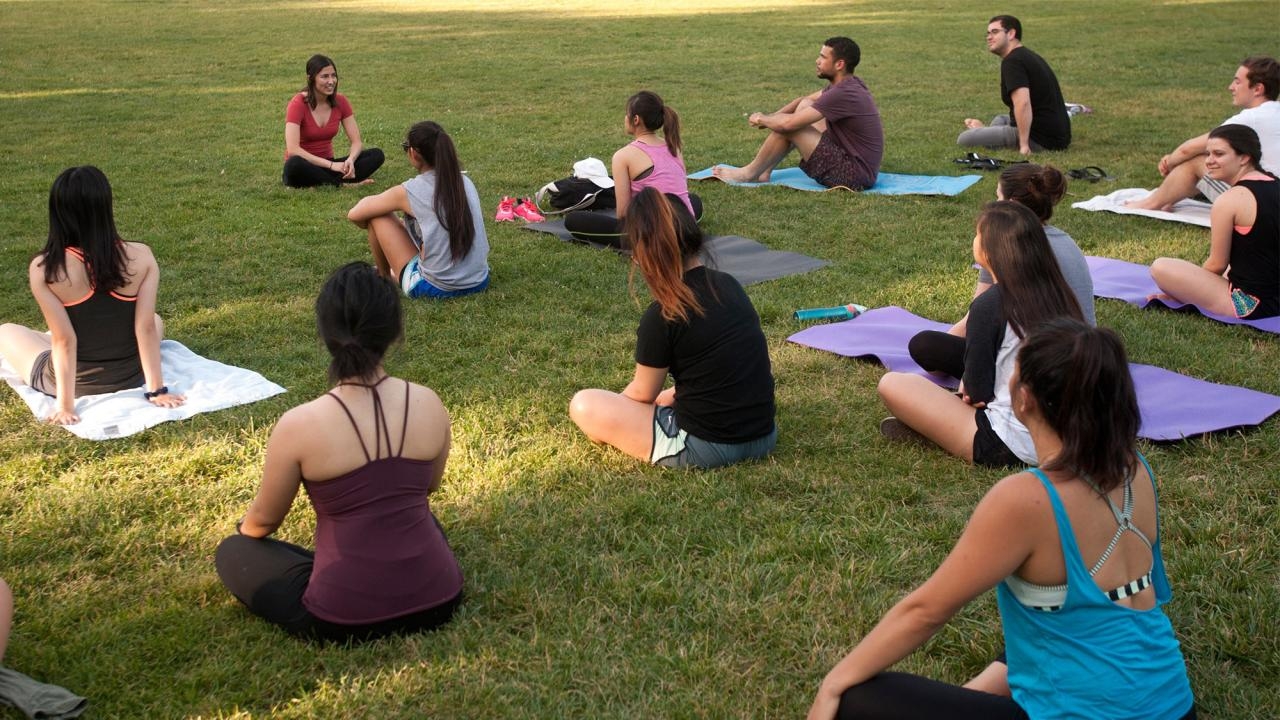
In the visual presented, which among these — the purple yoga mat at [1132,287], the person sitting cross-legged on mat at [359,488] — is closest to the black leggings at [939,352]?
the purple yoga mat at [1132,287]

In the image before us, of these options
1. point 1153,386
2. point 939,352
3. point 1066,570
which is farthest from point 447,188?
point 1066,570

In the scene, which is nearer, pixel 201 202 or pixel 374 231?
pixel 374 231

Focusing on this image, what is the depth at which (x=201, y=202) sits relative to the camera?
32.6 ft

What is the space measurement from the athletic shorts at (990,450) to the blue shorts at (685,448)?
929 millimetres

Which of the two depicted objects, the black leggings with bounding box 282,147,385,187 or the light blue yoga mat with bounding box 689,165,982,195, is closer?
the light blue yoga mat with bounding box 689,165,982,195

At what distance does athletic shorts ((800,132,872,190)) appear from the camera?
33.7ft

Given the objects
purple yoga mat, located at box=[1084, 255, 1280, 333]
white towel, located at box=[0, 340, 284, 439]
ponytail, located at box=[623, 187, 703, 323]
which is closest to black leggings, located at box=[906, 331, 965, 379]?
ponytail, located at box=[623, 187, 703, 323]

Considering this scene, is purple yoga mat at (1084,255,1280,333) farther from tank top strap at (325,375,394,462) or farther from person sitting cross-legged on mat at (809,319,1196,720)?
tank top strap at (325,375,394,462)

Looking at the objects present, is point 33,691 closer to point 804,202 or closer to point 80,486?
point 80,486

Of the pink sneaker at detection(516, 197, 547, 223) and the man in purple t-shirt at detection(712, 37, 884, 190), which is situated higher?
the man in purple t-shirt at detection(712, 37, 884, 190)

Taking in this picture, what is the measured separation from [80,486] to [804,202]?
6740 mm

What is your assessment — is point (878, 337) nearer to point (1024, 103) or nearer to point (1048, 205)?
point (1048, 205)

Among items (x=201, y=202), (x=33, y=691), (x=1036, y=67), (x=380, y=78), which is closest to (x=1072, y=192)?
(x=1036, y=67)

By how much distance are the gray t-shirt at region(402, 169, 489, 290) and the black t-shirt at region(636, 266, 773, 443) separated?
2911 millimetres
